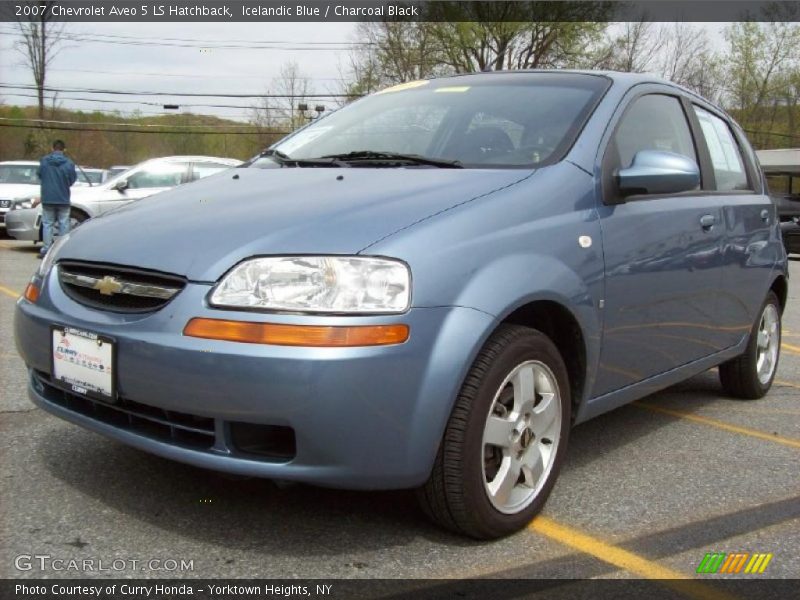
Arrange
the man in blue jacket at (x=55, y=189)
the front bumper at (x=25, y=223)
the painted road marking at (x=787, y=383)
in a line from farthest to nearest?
the front bumper at (x=25, y=223), the man in blue jacket at (x=55, y=189), the painted road marking at (x=787, y=383)

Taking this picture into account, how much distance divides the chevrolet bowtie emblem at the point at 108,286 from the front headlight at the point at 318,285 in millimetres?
381

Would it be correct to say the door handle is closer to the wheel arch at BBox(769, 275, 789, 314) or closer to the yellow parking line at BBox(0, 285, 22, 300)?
the wheel arch at BBox(769, 275, 789, 314)

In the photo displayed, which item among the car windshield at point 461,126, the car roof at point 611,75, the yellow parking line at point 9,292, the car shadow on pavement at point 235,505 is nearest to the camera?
the car shadow on pavement at point 235,505

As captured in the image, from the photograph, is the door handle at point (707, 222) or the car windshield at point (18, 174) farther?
the car windshield at point (18, 174)

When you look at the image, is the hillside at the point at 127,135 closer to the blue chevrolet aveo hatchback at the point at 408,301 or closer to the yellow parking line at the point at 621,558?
the blue chevrolet aveo hatchback at the point at 408,301

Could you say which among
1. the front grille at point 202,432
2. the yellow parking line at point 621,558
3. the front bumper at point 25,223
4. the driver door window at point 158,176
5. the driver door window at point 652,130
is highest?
the driver door window at point 652,130

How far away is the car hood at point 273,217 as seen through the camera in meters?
2.38

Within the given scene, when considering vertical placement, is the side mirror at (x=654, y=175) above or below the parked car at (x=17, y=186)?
above

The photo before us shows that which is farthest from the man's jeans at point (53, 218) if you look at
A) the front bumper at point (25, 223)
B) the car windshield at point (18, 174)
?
the car windshield at point (18, 174)

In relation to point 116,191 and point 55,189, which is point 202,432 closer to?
point 55,189

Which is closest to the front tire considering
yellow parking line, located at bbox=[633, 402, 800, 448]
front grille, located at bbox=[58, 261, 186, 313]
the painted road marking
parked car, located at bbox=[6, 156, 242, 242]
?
front grille, located at bbox=[58, 261, 186, 313]

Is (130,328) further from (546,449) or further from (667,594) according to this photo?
(667,594)

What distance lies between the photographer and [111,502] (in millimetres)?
2729

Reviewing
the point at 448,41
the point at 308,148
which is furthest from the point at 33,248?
the point at 448,41
